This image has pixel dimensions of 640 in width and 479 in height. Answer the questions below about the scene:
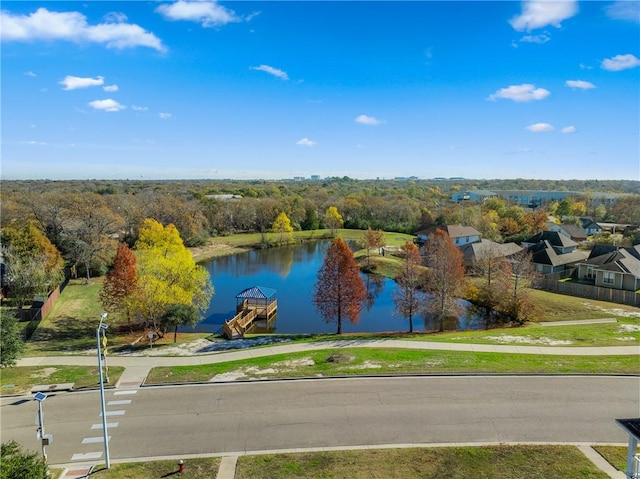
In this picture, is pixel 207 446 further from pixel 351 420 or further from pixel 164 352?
pixel 164 352

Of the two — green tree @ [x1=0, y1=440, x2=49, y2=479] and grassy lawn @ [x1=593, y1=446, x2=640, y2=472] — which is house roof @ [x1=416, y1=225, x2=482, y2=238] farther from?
green tree @ [x1=0, y1=440, x2=49, y2=479]

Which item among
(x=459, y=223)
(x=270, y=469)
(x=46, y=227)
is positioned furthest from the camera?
(x=459, y=223)

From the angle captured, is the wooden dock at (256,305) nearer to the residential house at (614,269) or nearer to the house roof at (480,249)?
the house roof at (480,249)

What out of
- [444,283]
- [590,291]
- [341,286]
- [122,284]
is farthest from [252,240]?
[590,291]

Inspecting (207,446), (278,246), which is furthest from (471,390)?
(278,246)

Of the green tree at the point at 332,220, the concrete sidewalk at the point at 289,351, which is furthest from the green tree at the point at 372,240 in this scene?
the concrete sidewalk at the point at 289,351

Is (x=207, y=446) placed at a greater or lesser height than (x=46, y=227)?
lesser
